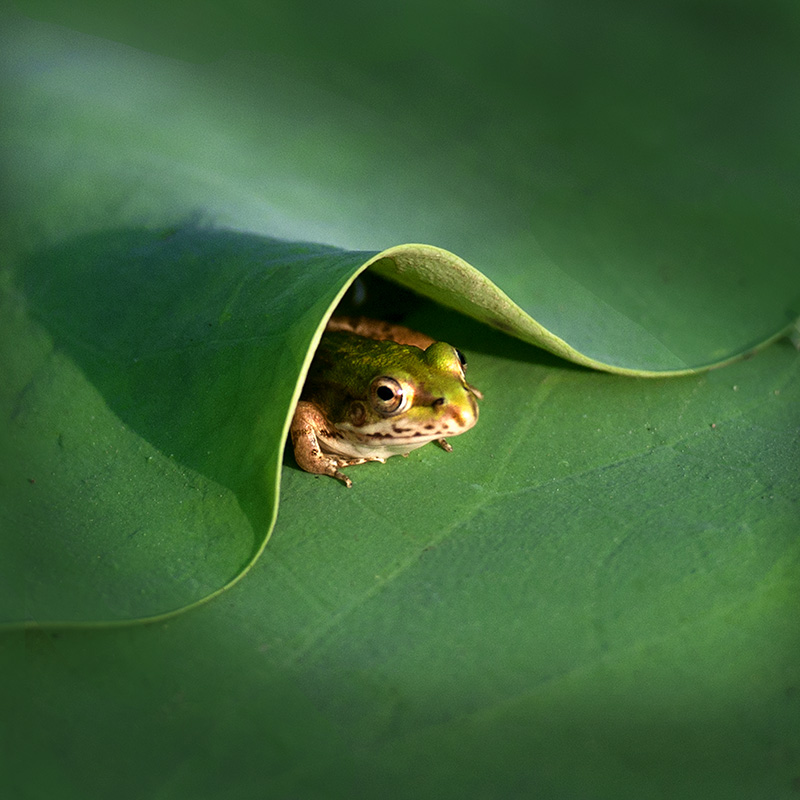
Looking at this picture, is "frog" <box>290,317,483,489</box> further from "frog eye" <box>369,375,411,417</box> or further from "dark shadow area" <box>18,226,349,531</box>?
"dark shadow area" <box>18,226,349,531</box>

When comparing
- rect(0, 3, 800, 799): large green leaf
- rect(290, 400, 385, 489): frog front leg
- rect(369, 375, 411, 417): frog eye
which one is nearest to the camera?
rect(0, 3, 800, 799): large green leaf

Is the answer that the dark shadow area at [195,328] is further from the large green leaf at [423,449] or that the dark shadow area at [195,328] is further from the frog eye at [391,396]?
the frog eye at [391,396]

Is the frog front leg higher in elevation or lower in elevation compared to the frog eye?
lower

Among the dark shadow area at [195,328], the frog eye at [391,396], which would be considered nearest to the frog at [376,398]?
the frog eye at [391,396]

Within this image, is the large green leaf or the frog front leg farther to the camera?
the frog front leg

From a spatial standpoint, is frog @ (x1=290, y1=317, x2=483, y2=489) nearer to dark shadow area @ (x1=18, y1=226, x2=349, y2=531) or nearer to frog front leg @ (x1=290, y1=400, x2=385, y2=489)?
frog front leg @ (x1=290, y1=400, x2=385, y2=489)

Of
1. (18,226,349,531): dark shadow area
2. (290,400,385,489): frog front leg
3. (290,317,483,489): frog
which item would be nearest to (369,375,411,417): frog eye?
(290,317,483,489): frog

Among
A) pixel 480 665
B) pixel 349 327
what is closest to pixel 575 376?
pixel 349 327

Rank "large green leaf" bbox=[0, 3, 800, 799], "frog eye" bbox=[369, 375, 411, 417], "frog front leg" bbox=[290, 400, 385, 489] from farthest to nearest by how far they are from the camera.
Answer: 1. "frog eye" bbox=[369, 375, 411, 417]
2. "frog front leg" bbox=[290, 400, 385, 489]
3. "large green leaf" bbox=[0, 3, 800, 799]

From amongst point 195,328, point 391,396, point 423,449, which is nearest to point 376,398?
point 391,396
